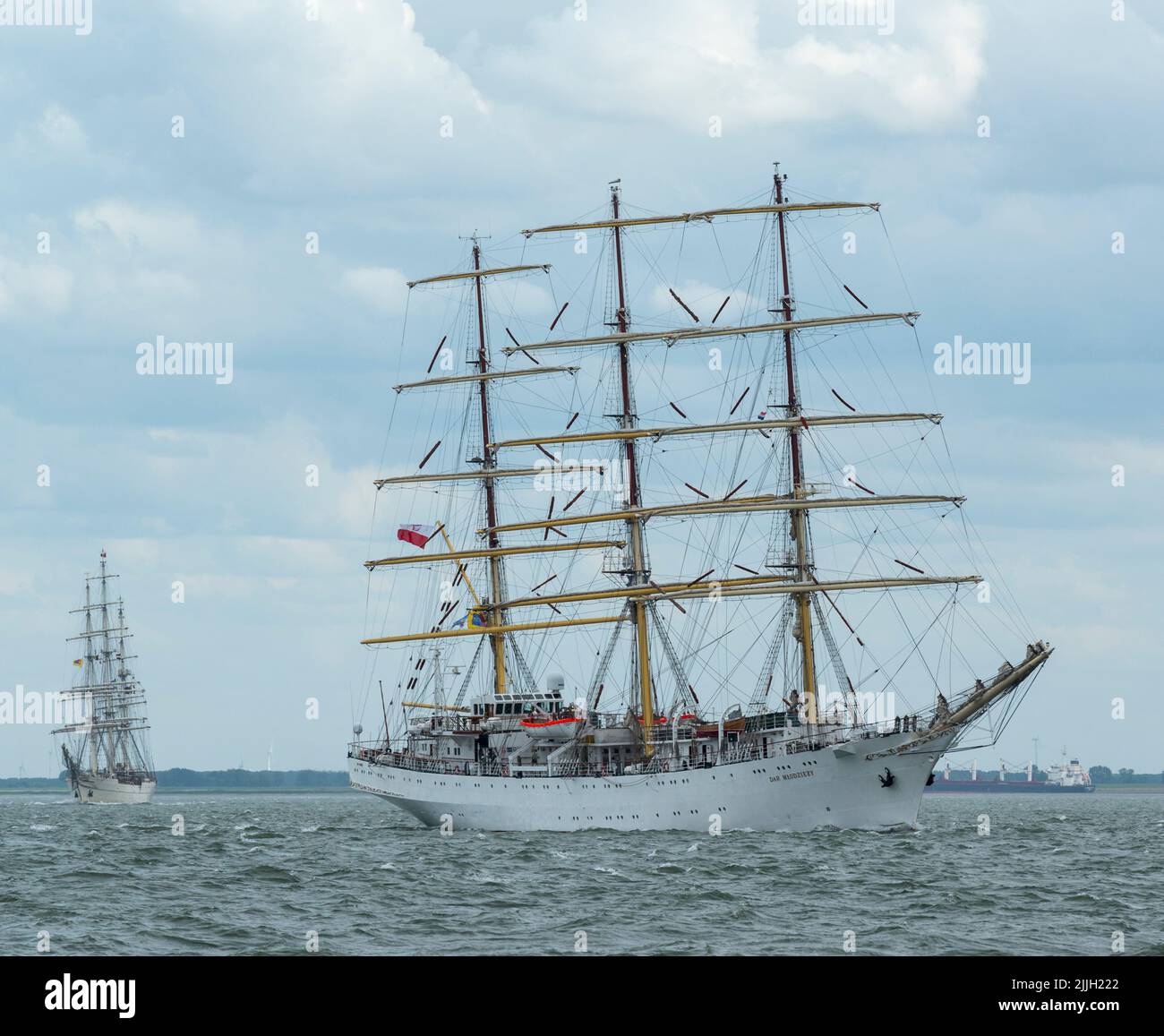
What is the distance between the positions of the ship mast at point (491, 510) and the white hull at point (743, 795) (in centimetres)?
1481

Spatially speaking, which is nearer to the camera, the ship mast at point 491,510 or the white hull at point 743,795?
the white hull at point 743,795

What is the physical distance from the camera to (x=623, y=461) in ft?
309

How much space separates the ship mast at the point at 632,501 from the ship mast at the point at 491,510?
12.8 metres

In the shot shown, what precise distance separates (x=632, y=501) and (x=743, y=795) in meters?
20.7

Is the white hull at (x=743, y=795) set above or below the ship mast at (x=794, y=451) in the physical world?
below

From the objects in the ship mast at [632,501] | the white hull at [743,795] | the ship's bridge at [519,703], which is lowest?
the white hull at [743,795]

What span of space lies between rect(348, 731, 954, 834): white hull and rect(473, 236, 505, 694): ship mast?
14814 millimetres

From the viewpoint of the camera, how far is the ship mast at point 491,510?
104m

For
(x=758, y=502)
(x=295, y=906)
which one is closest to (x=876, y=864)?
(x=295, y=906)

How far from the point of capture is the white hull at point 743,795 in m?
77.7
